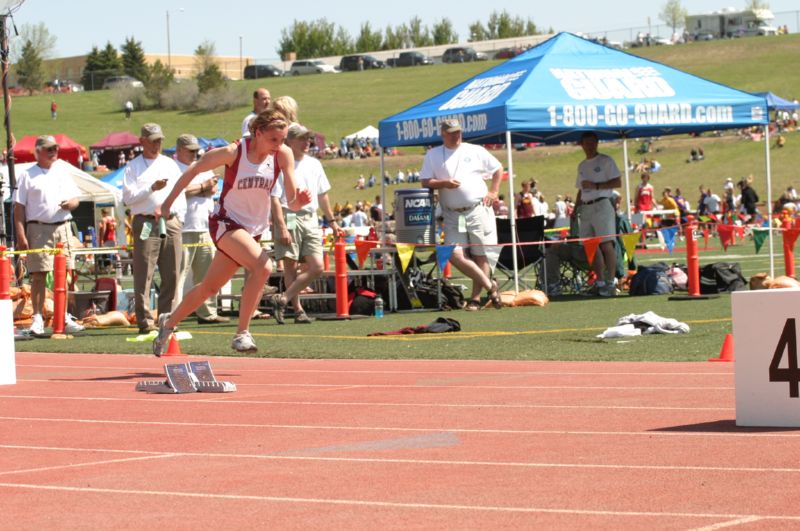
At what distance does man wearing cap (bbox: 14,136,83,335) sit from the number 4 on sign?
9.45m

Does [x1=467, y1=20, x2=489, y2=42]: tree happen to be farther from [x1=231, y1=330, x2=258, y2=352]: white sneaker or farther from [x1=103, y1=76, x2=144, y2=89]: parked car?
[x1=231, y1=330, x2=258, y2=352]: white sneaker

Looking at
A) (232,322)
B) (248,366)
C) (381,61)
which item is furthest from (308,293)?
(381,61)

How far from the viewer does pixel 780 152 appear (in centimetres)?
6781

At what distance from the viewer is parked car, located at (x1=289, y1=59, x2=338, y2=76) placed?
128 metres

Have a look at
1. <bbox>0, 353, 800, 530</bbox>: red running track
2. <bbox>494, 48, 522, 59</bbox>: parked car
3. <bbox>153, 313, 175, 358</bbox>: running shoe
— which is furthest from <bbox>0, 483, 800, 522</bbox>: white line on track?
<bbox>494, 48, 522, 59</bbox>: parked car

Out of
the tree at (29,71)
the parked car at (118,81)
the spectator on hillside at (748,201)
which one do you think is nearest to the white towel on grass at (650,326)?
the spectator on hillside at (748,201)

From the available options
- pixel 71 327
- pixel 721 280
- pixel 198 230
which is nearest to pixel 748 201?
pixel 721 280

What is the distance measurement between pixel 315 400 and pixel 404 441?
205 cm

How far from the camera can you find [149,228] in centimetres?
1496

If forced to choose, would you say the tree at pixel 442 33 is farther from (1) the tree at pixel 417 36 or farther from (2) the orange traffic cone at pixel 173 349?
(2) the orange traffic cone at pixel 173 349

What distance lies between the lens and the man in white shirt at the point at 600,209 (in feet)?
62.8

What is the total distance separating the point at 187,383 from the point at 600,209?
33.6 ft

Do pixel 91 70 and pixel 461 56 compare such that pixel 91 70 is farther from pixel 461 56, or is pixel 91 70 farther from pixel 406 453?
pixel 406 453

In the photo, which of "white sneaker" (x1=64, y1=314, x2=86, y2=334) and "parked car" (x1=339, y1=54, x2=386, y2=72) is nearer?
"white sneaker" (x1=64, y1=314, x2=86, y2=334)
